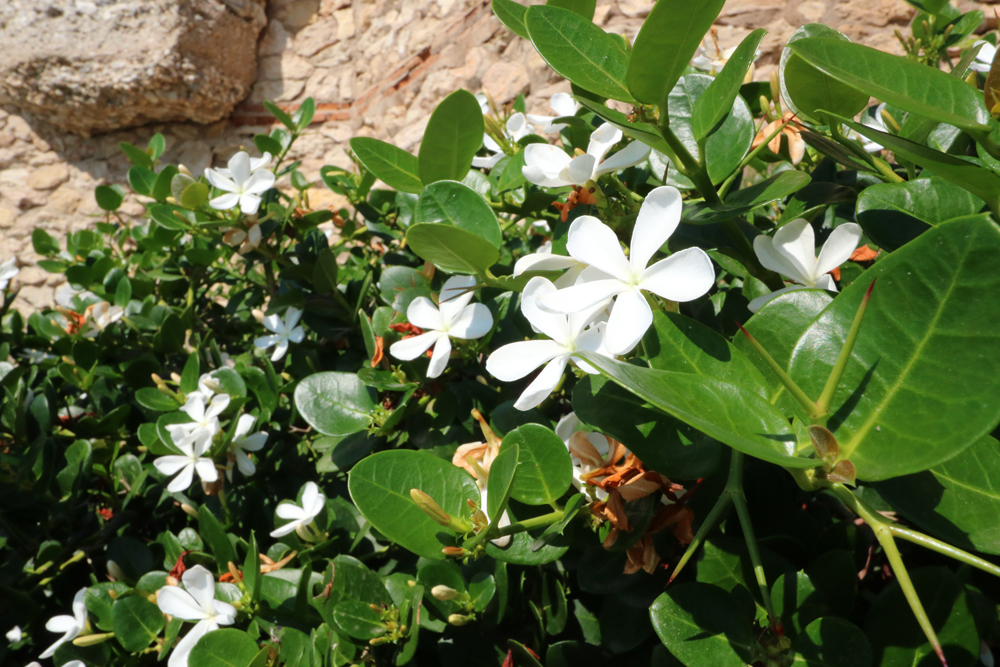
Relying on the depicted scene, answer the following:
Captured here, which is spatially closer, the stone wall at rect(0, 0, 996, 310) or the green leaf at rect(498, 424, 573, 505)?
the green leaf at rect(498, 424, 573, 505)

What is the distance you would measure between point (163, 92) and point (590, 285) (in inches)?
183

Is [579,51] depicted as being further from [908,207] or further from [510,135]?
[510,135]

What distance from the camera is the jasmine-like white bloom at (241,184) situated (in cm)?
91

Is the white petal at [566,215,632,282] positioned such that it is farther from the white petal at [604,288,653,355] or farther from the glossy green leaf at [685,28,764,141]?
the glossy green leaf at [685,28,764,141]

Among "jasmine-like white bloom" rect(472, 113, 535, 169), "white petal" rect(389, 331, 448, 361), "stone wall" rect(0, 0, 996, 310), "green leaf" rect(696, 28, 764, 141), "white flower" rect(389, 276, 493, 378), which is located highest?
"green leaf" rect(696, 28, 764, 141)

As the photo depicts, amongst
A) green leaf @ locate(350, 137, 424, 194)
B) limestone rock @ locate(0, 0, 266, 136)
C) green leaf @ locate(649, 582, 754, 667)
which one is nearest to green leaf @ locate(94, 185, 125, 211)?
green leaf @ locate(350, 137, 424, 194)

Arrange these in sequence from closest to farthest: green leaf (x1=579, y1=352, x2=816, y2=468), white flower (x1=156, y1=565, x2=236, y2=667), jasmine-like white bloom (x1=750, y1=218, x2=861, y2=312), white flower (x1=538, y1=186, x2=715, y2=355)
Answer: green leaf (x1=579, y1=352, x2=816, y2=468)
white flower (x1=538, y1=186, x2=715, y2=355)
jasmine-like white bloom (x1=750, y1=218, x2=861, y2=312)
white flower (x1=156, y1=565, x2=236, y2=667)

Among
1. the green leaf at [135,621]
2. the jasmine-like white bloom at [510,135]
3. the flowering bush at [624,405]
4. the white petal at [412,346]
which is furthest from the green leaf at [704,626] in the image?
the green leaf at [135,621]

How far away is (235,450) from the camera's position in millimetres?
927

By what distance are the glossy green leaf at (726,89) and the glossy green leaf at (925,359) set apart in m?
0.18

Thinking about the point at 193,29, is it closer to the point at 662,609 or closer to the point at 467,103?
the point at 467,103

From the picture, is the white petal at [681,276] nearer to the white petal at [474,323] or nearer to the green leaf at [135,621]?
the white petal at [474,323]

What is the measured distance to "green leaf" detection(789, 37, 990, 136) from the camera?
352mm

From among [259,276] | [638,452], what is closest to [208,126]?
[259,276]
